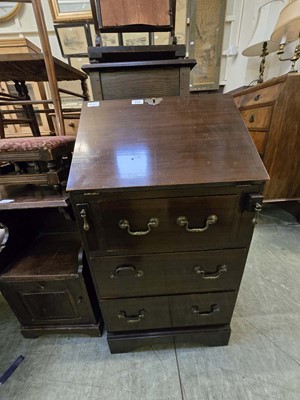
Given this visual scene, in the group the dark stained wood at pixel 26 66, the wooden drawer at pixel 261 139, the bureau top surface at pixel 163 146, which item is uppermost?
the dark stained wood at pixel 26 66

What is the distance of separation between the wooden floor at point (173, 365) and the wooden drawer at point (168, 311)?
0.55ft

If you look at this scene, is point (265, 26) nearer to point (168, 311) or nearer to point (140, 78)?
point (140, 78)

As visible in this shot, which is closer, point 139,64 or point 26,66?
point 139,64

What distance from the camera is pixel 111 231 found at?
584 mm

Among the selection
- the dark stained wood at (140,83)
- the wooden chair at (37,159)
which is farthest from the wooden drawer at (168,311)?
the dark stained wood at (140,83)

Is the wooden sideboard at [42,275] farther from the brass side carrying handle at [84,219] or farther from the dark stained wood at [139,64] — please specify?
the dark stained wood at [139,64]

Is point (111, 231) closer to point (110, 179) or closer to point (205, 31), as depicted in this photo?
point (110, 179)

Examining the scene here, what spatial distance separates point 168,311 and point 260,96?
5.79 feet

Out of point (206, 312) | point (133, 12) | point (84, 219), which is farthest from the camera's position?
point (133, 12)

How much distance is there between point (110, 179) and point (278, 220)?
1.90 m

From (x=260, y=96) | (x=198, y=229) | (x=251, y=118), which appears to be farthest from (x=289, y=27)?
(x=198, y=229)

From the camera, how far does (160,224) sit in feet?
1.90

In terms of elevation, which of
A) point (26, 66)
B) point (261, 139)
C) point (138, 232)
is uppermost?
point (26, 66)

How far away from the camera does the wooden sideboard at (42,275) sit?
2.48ft
